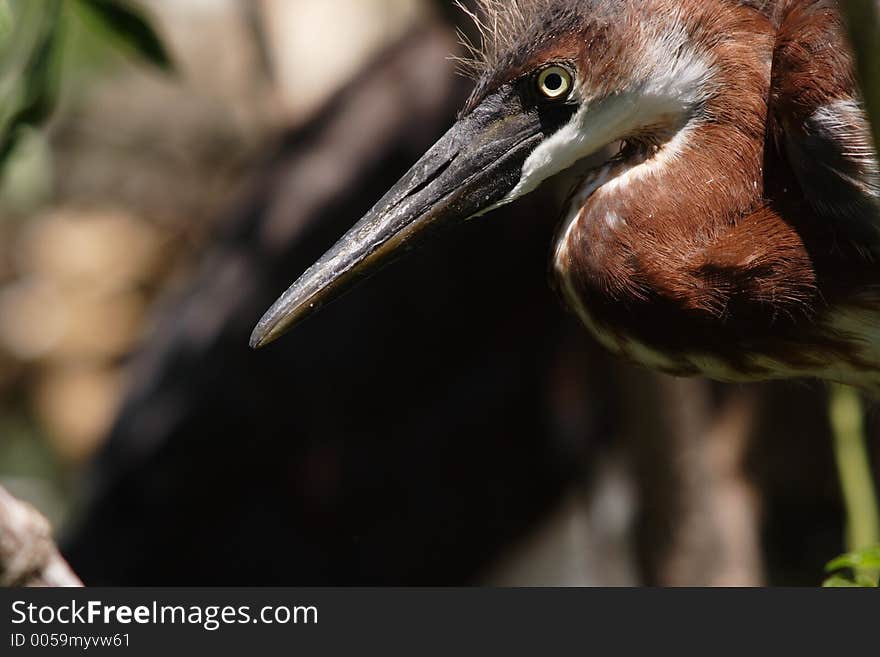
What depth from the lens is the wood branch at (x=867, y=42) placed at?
3.82ft

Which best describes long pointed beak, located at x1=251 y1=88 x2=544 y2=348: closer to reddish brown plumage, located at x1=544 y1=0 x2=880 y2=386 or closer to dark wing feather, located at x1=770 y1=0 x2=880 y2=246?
reddish brown plumage, located at x1=544 y1=0 x2=880 y2=386

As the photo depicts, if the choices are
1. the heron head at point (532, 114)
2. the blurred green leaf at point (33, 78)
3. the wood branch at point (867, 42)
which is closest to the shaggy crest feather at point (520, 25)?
the heron head at point (532, 114)

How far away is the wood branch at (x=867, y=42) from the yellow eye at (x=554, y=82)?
0.88 m

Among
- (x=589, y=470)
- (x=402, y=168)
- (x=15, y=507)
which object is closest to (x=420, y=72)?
(x=402, y=168)

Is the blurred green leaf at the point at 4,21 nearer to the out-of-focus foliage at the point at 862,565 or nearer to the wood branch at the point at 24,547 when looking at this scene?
the wood branch at the point at 24,547

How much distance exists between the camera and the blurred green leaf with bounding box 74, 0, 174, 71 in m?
2.14

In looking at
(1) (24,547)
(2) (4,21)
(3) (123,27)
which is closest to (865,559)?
(1) (24,547)

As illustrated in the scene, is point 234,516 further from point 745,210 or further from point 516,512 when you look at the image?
point 745,210

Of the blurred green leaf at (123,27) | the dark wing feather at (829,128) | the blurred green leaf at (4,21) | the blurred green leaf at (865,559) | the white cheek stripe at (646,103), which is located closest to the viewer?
the blurred green leaf at (865,559)

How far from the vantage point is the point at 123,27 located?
2.18 meters

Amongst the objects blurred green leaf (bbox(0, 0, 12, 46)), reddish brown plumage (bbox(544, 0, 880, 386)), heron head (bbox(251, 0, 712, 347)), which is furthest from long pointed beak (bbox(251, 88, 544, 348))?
blurred green leaf (bbox(0, 0, 12, 46))
